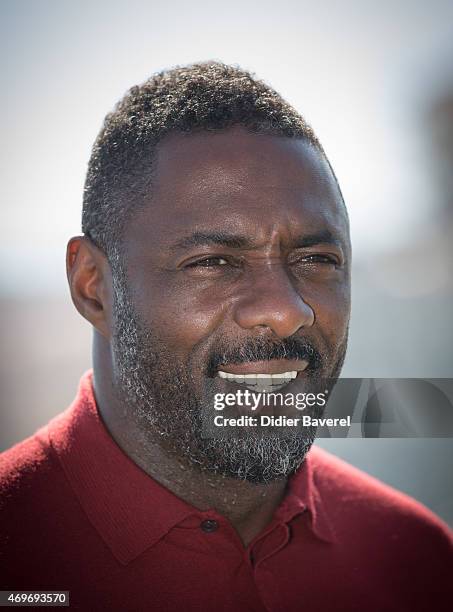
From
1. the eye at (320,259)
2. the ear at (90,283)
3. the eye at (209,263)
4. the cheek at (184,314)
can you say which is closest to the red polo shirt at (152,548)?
the ear at (90,283)

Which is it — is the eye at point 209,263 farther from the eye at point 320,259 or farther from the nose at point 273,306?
the eye at point 320,259

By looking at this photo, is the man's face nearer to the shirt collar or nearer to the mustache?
the mustache

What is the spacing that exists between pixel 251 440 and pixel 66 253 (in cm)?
84

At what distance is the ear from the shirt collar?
260 mm

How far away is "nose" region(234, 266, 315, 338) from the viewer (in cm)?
145

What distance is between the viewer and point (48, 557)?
1461 mm

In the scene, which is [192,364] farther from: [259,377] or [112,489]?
[112,489]

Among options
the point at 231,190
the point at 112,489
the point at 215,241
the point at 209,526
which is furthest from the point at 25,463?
the point at 231,190

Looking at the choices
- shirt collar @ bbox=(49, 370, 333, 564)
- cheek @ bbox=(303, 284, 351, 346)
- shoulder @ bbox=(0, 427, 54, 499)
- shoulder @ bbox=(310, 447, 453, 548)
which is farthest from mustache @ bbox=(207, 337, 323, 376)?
shoulder @ bbox=(310, 447, 453, 548)

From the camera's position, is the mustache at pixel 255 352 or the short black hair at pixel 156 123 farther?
the short black hair at pixel 156 123

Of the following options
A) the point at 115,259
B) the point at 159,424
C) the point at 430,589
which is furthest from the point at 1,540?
the point at 430,589

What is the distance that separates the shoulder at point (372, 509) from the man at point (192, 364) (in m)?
0.18

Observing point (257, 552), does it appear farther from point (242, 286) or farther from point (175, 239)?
point (175, 239)

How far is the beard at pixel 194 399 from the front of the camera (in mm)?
1519
